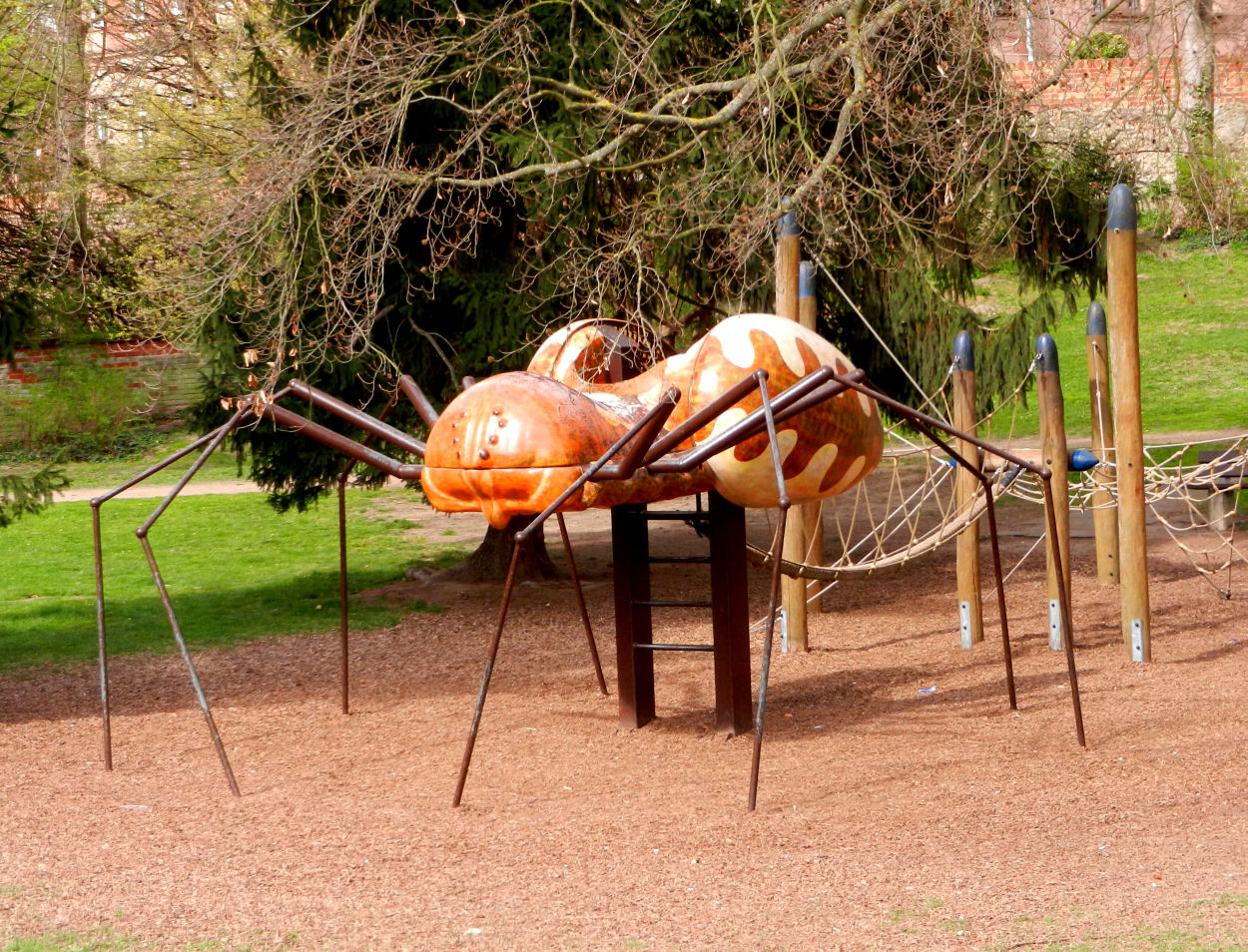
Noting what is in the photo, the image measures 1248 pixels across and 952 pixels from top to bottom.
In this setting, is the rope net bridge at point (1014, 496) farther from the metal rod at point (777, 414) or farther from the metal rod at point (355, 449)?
the metal rod at point (355, 449)

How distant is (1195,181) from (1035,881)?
527 centimetres

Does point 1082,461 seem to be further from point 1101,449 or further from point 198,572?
point 198,572

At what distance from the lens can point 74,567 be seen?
13484 millimetres

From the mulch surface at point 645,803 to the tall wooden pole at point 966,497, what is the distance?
18cm

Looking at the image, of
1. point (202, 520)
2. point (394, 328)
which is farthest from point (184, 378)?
point (394, 328)

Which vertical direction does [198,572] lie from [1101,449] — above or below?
below

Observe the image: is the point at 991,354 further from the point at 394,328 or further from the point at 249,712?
the point at 249,712

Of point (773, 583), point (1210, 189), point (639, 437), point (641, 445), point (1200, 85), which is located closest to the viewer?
point (773, 583)

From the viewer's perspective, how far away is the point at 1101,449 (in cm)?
890

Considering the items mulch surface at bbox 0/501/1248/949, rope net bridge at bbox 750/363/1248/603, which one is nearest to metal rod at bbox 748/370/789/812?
mulch surface at bbox 0/501/1248/949

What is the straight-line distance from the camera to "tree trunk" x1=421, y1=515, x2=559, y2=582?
37.8 feet

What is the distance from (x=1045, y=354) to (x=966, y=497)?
998mm

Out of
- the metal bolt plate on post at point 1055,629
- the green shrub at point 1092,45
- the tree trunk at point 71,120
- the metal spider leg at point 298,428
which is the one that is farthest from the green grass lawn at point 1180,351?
the metal spider leg at point 298,428

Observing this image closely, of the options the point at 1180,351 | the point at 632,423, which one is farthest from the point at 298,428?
the point at 1180,351
